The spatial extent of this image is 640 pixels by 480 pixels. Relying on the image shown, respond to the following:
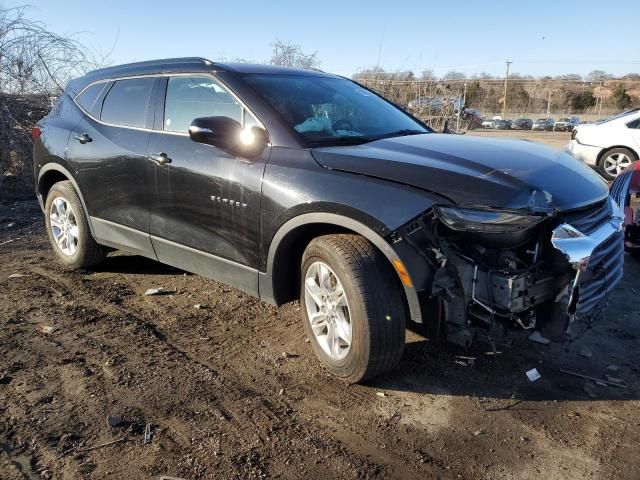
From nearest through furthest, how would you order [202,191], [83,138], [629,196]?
[202,191], [83,138], [629,196]

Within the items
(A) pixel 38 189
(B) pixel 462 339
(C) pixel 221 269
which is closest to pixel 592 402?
(B) pixel 462 339

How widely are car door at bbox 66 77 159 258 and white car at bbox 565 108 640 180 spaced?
10080mm

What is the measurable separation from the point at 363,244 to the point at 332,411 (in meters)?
0.94

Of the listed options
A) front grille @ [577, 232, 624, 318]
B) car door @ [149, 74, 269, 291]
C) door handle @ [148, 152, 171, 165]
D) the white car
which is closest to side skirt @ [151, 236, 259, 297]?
car door @ [149, 74, 269, 291]

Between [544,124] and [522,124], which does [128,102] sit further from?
[522,124]

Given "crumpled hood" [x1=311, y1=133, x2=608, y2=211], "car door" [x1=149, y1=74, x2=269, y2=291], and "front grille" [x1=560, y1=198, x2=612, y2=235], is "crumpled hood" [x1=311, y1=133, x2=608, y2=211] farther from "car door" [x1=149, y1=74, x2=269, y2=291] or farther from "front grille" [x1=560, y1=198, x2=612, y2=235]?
"car door" [x1=149, y1=74, x2=269, y2=291]

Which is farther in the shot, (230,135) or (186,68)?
(186,68)

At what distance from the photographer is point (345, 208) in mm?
2971

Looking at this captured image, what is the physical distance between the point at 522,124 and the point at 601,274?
148ft

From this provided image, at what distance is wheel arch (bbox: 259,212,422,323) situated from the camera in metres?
2.87

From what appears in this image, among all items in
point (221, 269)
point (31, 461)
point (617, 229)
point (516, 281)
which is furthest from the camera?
point (221, 269)

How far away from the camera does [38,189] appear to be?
18.1 feet

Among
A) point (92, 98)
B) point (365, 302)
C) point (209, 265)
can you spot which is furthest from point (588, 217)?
point (92, 98)

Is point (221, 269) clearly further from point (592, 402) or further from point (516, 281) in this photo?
point (592, 402)
